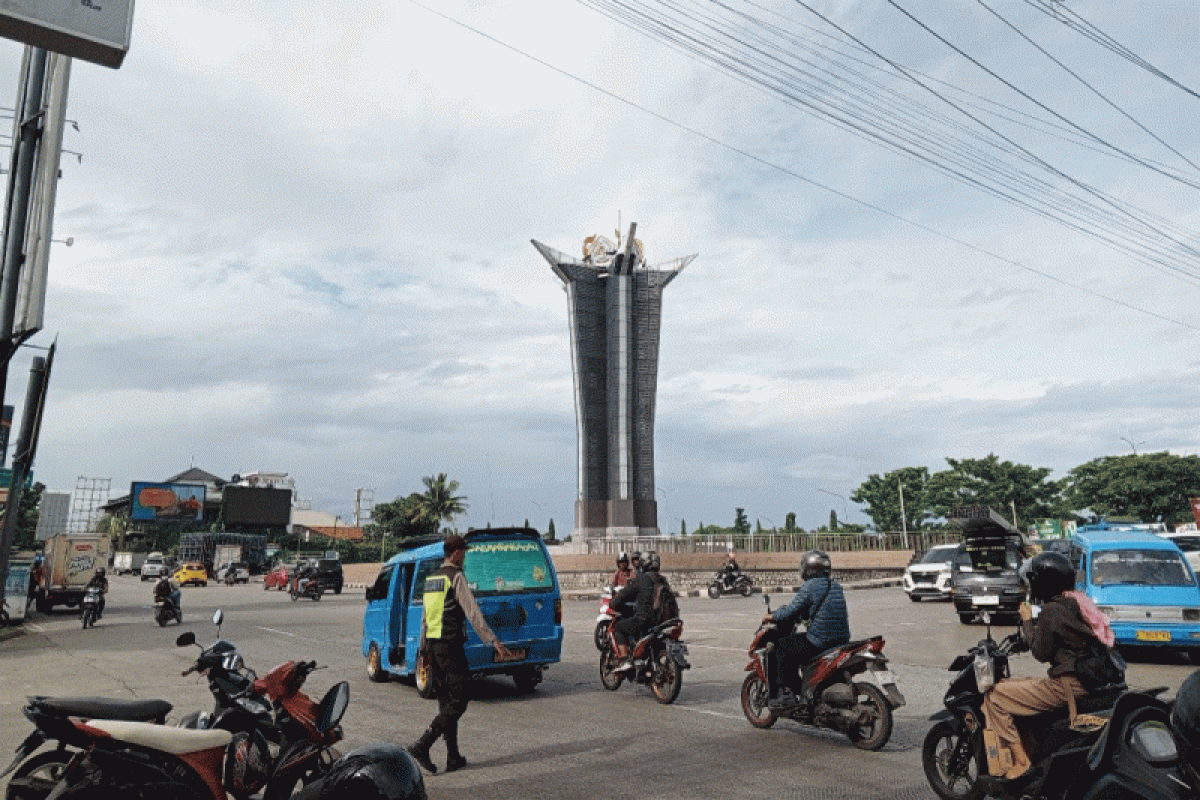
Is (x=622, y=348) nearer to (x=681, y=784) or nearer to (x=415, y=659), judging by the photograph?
(x=415, y=659)

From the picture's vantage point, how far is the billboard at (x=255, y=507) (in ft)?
259

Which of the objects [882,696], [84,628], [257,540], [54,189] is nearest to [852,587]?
[84,628]

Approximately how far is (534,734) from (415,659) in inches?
117

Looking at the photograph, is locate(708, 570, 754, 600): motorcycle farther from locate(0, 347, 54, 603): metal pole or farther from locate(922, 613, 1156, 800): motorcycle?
locate(922, 613, 1156, 800): motorcycle

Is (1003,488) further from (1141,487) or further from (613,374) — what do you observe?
(613,374)

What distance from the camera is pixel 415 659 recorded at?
10398mm

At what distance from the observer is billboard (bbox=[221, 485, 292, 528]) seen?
78.9m

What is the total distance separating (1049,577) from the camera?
4.99m

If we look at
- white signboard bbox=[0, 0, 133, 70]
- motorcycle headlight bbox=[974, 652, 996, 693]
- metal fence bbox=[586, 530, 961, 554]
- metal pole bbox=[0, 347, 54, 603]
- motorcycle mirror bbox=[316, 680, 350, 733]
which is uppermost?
white signboard bbox=[0, 0, 133, 70]

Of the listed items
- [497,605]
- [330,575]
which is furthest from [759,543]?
[497,605]

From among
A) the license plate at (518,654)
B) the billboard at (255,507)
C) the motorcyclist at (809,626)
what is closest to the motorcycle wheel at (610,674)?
the license plate at (518,654)

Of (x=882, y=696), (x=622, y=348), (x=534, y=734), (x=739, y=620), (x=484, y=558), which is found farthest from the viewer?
(x=622, y=348)

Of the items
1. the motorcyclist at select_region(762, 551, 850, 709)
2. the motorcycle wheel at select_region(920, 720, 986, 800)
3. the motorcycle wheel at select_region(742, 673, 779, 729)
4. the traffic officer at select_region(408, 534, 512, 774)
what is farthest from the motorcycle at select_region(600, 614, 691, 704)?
the motorcycle wheel at select_region(920, 720, 986, 800)

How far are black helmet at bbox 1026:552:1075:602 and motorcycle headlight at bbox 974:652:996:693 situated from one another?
19.3 inches
